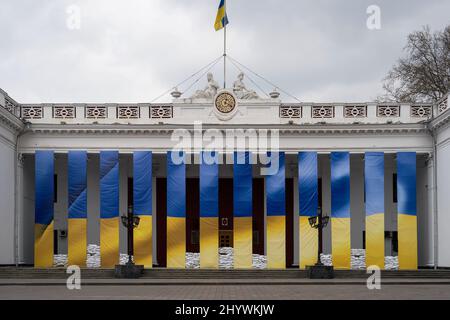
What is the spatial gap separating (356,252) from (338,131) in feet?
20.2

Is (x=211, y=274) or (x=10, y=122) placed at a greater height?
(x=10, y=122)

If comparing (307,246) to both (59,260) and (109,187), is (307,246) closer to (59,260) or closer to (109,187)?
(109,187)

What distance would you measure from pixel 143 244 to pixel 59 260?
4.30 meters

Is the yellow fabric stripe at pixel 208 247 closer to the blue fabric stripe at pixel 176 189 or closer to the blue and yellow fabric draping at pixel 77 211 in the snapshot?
the blue fabric stripe at pixel 176 189

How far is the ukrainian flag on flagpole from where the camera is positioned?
121 ft

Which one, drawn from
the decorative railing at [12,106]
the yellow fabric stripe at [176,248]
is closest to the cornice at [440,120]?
the yellow fabric stripe at [176,248]

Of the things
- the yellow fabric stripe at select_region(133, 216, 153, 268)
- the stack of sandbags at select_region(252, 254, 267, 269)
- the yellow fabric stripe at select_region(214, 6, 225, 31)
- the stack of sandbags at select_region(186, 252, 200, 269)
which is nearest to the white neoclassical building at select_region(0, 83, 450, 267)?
the stack of sandbags at select_region(252, 254, 267, 269)

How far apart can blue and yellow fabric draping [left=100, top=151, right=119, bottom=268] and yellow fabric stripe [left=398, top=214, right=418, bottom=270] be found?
45.9 ft

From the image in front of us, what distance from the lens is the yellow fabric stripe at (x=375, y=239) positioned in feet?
117

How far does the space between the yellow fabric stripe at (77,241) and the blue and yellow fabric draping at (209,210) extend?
5826 millimetres

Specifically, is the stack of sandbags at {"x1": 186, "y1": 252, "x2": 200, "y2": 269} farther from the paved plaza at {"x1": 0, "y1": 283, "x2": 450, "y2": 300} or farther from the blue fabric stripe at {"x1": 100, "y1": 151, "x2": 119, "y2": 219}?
the paved plaza at {"x1": 0, "y1": 283, "x2": 450, "y2": 300}

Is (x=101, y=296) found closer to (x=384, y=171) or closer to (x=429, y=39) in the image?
(x=384, y=171)

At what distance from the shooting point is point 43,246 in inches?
1414

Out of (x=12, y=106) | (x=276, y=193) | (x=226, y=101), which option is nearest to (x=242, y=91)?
(x=226, y=101)
